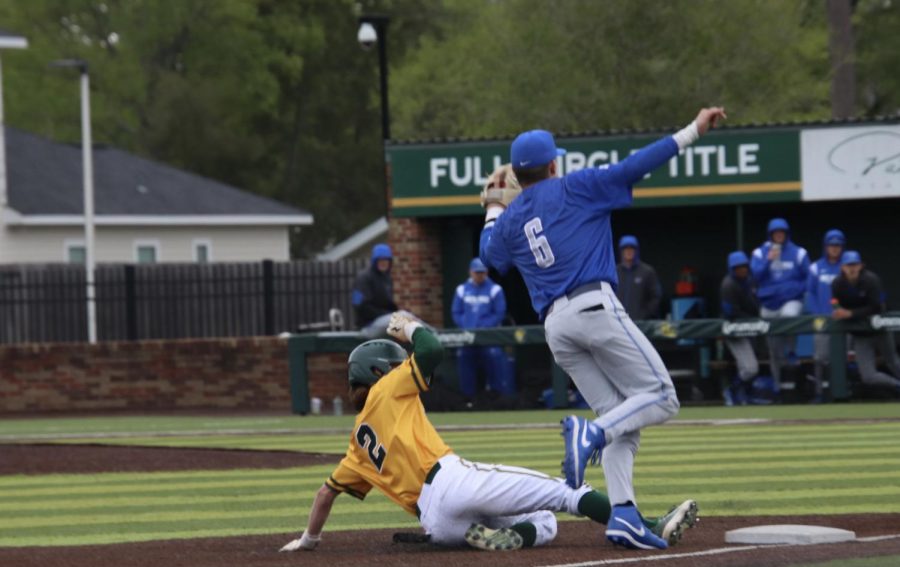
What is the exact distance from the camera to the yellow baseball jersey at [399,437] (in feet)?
27.5

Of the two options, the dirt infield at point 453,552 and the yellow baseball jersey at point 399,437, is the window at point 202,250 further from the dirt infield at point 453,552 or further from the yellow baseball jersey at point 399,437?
the yellow baseball jersey at point 399,437

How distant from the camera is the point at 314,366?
23312mm

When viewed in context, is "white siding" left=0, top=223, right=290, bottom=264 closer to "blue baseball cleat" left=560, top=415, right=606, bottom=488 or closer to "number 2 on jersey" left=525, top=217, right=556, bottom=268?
"number 2 on jersey" left=525, top=217, right=556, bottom=268

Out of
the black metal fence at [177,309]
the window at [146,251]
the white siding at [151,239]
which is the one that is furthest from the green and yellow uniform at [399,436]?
the window at [146,251]

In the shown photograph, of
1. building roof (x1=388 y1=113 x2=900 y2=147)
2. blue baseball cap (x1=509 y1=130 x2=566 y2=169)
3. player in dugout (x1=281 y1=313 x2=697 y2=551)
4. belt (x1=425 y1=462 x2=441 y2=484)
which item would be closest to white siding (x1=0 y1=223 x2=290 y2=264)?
building roof (x1=388 y1=113 x2=900 y2=147)

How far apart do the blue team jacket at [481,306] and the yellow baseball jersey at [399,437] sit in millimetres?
12339

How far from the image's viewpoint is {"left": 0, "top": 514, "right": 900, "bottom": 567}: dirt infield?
24.9 ft

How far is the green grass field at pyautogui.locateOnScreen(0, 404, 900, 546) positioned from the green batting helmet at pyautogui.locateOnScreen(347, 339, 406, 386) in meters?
1.41

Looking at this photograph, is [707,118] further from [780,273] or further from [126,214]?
[126,214]

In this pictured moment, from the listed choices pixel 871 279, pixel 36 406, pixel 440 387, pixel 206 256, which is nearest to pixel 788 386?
pixel 871 279

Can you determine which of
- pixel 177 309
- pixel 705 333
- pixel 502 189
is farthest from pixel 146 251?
pixel 502 189

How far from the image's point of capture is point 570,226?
26.6 feet

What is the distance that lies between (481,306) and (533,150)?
41.7ft

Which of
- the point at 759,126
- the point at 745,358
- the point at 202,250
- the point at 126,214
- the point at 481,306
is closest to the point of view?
the point at 745,358
